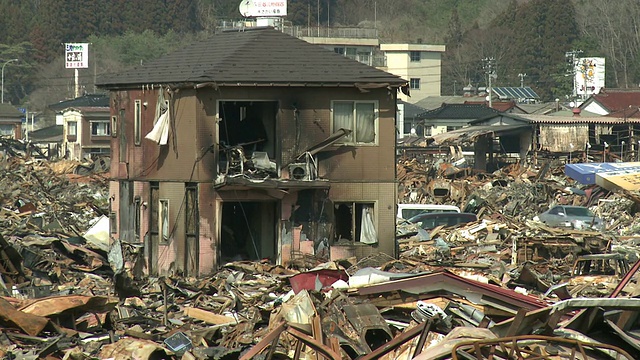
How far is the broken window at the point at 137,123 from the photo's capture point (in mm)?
31344

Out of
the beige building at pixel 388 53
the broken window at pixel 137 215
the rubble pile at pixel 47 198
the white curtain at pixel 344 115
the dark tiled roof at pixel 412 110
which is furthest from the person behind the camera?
the beige building at pixel 388 53

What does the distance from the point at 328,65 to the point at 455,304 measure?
14.0 m

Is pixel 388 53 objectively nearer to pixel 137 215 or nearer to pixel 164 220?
pixel 137 215

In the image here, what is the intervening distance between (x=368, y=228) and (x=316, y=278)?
7.39 m

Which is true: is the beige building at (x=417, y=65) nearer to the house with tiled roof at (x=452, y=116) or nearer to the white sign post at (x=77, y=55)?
the house with tiled roof at (x=452, y=116)

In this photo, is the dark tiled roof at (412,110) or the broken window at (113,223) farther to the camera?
the dark tiled roof at (412,110)

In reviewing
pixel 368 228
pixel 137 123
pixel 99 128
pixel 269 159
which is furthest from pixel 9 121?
pixel 368 228

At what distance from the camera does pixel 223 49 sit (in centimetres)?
3095

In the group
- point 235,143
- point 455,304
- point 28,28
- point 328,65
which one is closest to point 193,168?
point 235,143

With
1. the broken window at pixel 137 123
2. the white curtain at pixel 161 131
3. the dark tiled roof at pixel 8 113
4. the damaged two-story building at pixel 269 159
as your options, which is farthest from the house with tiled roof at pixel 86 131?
the white curtain at pixel 161 131

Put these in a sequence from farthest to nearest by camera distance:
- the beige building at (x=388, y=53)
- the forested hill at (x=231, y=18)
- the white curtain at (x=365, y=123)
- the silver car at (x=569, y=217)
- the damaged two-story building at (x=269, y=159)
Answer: the forested hill at (x=231, y=18) → the beige building at (x=388, y=53) → the silver car at (x=569, y=217) → the white curtain at (x=365, y=123) → the damaged two-story building at (x=269, y=159)

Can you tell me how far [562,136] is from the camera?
197ft

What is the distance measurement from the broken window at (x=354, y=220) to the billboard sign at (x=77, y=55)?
80.8 m

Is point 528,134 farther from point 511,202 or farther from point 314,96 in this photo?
point 314,96
